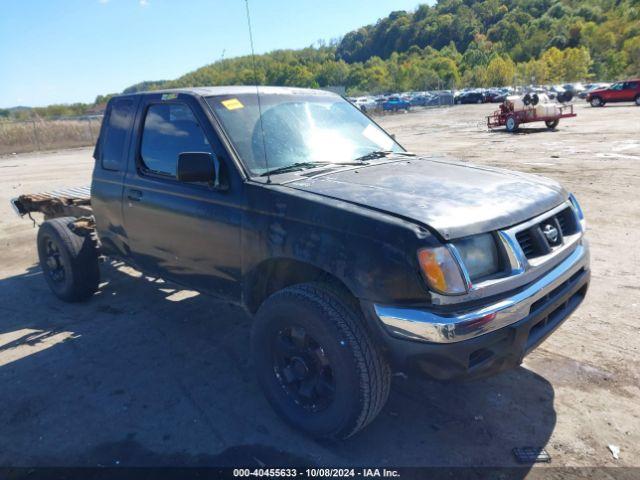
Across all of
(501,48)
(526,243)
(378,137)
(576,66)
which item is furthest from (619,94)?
(501,48)

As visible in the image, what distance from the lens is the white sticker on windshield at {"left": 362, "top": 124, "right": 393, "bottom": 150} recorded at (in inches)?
165

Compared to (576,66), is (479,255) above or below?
below

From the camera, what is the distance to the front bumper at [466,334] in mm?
2402

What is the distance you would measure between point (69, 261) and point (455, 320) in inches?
161

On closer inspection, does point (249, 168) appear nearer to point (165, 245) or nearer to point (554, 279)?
point (165, 245)

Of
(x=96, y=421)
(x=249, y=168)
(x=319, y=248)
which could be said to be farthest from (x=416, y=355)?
(x=96, y=421)

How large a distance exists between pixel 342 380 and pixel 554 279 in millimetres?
1313

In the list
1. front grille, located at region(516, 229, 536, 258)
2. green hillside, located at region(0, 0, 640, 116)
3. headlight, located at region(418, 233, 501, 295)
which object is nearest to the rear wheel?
front grille, located at region(516, 229, 536, 258)

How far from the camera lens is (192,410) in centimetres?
334

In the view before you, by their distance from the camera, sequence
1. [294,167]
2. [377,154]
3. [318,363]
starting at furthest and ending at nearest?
[377,154], [294,167], [318,363]

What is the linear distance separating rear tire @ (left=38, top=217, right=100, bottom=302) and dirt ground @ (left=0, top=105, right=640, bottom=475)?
0.18m

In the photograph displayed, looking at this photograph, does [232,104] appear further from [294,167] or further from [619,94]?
[619,94]

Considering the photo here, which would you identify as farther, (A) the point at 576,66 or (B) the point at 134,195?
(A) the point at 576,66

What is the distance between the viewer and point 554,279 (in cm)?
279
